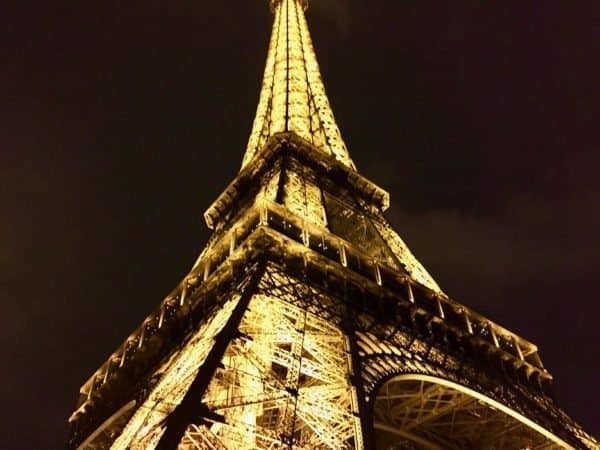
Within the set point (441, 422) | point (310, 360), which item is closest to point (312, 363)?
point (310, 360)

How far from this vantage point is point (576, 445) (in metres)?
24.0

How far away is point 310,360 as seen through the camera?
1838 cm

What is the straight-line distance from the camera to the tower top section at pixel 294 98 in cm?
4206

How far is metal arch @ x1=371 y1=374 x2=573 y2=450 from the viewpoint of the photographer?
24469 mm

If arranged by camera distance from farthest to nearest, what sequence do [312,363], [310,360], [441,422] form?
[441,422] → [310,360] → [312,363]

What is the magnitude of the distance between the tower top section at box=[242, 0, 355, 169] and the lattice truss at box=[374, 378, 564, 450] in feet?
54.4

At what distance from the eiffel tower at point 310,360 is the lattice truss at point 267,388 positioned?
1.9 inches

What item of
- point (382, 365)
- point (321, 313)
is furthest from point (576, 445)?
point (321, 313)

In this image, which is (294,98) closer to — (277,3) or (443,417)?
(277,3)

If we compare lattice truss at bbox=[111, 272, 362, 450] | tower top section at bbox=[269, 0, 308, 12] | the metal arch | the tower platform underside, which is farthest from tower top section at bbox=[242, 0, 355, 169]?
lattice truss at bbox=[111, 272, 362, 450]

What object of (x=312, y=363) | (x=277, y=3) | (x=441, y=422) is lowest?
(x=312, y=363)

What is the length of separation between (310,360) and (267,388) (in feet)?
10.5

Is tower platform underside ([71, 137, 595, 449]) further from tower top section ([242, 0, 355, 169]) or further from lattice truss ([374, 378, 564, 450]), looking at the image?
tower top section ([242, 0, 355, 169])

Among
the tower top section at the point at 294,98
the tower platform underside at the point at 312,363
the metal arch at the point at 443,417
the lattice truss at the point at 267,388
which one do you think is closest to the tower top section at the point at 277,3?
the tower top section at the point at 294,98
